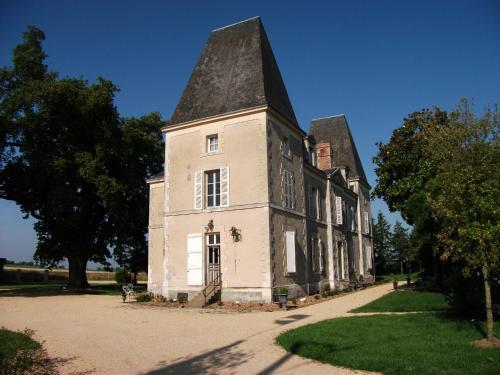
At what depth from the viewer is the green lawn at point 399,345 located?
613 centimetres

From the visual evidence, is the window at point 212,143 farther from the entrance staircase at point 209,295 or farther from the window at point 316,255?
the window at point 316,255

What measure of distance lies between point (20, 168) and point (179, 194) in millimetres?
11336

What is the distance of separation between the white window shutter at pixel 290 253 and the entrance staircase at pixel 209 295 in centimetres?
282

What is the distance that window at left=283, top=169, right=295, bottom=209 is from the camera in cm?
1816

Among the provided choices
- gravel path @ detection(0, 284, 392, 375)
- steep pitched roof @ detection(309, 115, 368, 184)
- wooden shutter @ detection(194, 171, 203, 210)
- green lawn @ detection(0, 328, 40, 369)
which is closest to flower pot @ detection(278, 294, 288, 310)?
gravel path @ detection(0, 284, 392, 375)

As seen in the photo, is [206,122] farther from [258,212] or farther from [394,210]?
[394,210]

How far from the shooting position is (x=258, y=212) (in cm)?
1655

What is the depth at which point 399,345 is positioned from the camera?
7.38 metres

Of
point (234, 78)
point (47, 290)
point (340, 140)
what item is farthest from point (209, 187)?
point (340, 140)

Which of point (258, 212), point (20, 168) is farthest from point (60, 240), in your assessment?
point (258, 212)

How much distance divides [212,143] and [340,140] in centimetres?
1697

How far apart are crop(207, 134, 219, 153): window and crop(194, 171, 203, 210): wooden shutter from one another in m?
1.15

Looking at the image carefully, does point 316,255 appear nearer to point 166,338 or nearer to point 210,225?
point 210,225

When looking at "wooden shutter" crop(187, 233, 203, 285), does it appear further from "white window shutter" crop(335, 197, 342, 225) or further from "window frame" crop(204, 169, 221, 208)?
"white window shutter" crop(335, 197, 342, 225)
